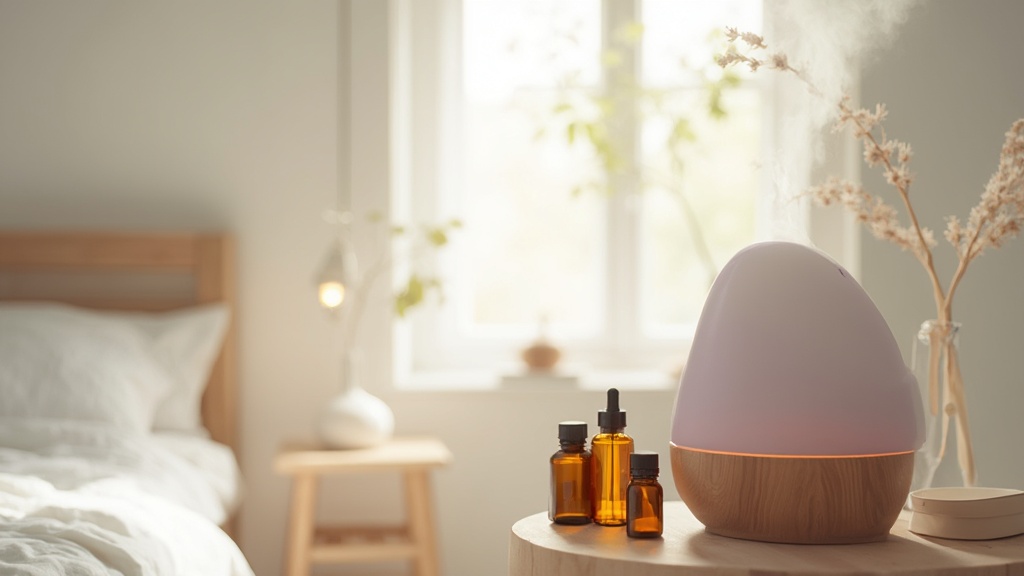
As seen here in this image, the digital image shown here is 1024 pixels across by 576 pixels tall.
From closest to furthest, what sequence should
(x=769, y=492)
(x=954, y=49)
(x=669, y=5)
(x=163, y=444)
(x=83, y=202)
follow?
(x=769, y=492) < (x=954, y=49) < (x=163, y=444) < (x=83, y=202) < (x=669, y=5)

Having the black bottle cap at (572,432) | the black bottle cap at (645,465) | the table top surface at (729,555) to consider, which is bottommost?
the table top surface at (729,555)

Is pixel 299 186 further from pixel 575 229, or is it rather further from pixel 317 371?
pixel 575 229

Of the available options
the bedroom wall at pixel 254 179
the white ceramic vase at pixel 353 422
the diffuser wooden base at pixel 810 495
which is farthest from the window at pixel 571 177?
the diffuser wooden base at pixel 810 495

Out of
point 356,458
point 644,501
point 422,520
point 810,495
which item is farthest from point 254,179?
point 810,495

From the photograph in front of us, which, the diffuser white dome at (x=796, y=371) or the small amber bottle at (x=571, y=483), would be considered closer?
the diffuser white dome at (x=796, y=371)

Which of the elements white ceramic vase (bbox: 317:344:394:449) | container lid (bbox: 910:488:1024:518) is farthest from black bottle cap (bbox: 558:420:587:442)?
white ceramic vase (bbox: 317:344:394:449)

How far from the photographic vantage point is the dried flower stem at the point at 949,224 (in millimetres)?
1351

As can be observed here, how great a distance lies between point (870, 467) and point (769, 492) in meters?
0.11

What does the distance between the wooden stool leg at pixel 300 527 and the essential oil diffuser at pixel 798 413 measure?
1.37 meters

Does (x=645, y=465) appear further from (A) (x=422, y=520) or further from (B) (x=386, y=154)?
(B) (x=386, y=154)

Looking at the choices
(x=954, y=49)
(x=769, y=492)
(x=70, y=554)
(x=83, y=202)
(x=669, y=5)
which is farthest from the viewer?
(x=669, y=5)

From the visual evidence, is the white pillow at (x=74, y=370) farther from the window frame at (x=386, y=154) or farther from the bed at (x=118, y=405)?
the window frame at (x=386, y=154)

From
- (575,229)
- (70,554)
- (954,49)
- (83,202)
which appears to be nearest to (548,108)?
(575,229)

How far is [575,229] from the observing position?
320 centimetres
